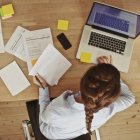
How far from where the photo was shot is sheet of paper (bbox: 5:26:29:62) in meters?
1.67

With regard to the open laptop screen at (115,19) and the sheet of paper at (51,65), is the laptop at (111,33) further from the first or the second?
the sheet of paper at (51,65)

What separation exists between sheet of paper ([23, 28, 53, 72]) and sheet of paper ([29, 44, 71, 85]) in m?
0.04

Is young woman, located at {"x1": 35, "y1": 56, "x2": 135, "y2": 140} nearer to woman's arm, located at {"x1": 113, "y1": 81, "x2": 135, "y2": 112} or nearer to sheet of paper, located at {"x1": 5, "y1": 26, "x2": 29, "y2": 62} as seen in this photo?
woman's arm, located at {"x1": 113, "y1": 81, "x2": 135, "y2": 112}

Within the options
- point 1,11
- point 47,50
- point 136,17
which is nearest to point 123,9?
point 136,17

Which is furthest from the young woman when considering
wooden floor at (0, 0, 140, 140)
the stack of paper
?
wooden floor at (0, 0, 140, 140)

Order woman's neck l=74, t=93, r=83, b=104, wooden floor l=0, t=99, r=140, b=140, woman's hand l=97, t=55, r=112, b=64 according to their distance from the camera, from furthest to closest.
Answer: wooden floor l=0, t=99, r=140, b=140, woman's hand l=97, t=55, r=112, b=64, woman's neck l=74, t=93, r=83, b=104

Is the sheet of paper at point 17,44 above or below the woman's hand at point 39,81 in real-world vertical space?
above

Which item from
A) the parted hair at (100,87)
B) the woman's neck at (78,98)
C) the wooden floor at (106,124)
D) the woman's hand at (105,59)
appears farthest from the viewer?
the wooden floor at (106,124)

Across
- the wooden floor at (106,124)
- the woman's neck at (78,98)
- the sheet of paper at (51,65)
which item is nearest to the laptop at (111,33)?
the sheet of paper at (51,65)

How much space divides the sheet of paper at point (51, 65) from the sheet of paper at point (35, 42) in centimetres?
4

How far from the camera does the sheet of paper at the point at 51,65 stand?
1641 mm

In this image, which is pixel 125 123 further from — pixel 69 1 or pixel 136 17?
pixel 69 1

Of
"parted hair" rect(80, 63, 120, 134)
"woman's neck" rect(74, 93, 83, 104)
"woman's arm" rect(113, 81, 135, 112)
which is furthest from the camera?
"woman's arm" rect(113, 81, 135, 112)

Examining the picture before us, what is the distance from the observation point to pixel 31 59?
1.67 m
